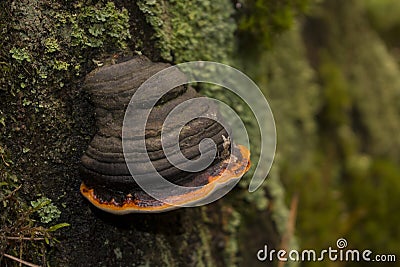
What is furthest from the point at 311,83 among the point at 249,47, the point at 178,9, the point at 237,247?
the point at 178,9

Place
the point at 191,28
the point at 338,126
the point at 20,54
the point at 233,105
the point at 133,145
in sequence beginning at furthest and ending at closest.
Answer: the point at 338,126
the point at 233,105
the point at 191,28
the point at 20,54
the point at 133,145

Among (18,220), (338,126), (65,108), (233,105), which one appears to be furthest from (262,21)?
(338,126)

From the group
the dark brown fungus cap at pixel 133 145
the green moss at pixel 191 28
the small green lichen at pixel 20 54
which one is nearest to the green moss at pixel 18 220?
the dark brown fungus cap at pixel 133 145

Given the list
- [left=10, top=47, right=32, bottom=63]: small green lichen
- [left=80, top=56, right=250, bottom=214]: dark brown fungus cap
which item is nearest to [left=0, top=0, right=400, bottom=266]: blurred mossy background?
[left=10, top=47, right=32, bottom=63]: small green lichen

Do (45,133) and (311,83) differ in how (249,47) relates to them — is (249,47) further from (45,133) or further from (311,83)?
(311,83)

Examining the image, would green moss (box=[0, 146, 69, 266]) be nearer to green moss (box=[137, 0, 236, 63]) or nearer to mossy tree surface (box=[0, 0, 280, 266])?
mossy tree surface (box=[0, 0, 280, 266])

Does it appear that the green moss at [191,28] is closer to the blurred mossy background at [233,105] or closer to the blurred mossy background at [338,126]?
the blurred mossy background at [233,105]

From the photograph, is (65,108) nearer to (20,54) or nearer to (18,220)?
(20,54)
